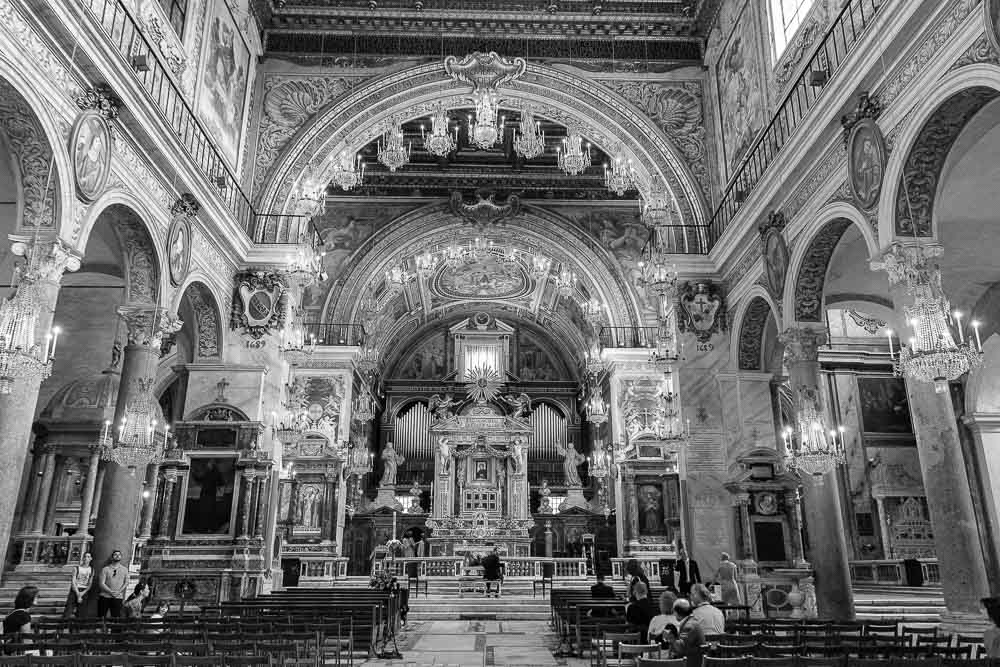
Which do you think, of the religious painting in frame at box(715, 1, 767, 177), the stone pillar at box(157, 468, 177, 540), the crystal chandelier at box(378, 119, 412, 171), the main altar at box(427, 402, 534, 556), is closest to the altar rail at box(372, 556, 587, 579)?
the main altar at box(427, 402, 534, 556)

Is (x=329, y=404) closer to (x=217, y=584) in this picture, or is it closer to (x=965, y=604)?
(x=217, y=584)

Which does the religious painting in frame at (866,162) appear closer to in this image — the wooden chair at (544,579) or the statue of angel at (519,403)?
the wooden chair at (544,579)

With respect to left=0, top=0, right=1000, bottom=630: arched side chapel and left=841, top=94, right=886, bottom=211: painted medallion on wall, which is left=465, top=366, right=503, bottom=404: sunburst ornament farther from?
left=841, top=94, right=886, bottom=211: painted medallion on wall

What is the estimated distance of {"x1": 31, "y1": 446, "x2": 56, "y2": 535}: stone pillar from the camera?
16594mm

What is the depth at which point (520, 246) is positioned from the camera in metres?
22.5

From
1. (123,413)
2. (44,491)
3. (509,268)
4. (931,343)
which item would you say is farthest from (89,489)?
(931,343)

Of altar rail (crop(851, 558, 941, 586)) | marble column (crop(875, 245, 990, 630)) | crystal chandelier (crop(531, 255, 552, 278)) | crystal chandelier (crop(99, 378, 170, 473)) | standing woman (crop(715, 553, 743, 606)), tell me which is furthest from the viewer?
crystal chandelier (crop(531, 255, 552, 278))

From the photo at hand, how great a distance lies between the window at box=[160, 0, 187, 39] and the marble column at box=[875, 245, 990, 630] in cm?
1157

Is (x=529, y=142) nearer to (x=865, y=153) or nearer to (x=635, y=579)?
(x=865, y=153)

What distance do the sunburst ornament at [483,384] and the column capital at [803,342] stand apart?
17.3 meters

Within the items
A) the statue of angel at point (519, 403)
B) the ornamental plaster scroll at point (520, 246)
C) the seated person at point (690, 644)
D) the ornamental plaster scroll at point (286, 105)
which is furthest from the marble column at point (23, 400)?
the statue of angel at point (519, 403)

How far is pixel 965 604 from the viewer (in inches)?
303

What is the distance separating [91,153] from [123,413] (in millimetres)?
3680

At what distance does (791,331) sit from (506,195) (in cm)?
1232
